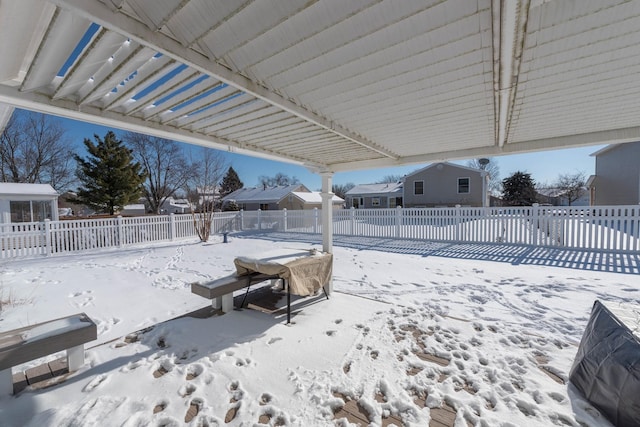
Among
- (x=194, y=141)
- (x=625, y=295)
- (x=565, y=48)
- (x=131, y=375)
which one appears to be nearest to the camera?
(x=565, y=48)

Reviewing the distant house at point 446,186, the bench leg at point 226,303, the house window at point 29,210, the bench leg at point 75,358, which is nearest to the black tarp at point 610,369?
the bench leg at point 226,303

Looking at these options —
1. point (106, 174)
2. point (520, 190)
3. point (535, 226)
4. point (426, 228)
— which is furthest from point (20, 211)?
point (520, 190)

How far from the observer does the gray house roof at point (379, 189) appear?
23.3 m

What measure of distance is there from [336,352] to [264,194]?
19.8 metres

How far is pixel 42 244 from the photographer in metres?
7.73

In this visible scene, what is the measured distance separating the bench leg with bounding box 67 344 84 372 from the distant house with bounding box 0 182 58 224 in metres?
13.5

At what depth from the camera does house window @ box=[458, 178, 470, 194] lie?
18.2m

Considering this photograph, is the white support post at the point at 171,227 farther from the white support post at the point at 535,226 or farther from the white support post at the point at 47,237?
the white support post at the point at 535,226

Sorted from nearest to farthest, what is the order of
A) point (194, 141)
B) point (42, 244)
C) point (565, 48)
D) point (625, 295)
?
point (565, 48) < point (194, 141) < point (625, 295) < point (42, 244)

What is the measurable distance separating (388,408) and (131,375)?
203 cm

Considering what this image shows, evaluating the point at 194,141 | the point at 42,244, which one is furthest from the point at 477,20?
the point at 42,244

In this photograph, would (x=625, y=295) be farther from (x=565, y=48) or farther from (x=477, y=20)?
(x=477, y=20)

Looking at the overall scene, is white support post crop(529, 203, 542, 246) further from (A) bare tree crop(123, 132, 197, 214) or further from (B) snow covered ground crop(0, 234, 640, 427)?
(A) bare tree crop(123, 132, 197, 214)

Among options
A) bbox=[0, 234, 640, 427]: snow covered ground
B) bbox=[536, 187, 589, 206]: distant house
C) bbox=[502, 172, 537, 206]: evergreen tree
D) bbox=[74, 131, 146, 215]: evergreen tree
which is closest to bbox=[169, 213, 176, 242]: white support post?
bbox=[0, 234, 640, 427]: snow covered ground
